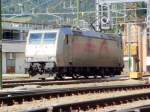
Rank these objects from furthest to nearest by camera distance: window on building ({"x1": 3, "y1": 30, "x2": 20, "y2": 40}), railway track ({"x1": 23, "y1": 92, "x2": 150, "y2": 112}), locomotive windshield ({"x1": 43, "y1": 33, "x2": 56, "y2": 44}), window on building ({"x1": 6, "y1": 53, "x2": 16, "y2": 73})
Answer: window on building ({"x1": 3, "y1": 30, "x2": 20, "y2": 40})
window on building ({"x1": 6, "y1": 53, "x2": 16, "y2": 73})
locomotive windshield ({"x1": 43, "y1": 33, "x2": 56, "y2": 44})
railway track ({"x1": 23, "y1": 92, "x2": 150, "y2": 112})

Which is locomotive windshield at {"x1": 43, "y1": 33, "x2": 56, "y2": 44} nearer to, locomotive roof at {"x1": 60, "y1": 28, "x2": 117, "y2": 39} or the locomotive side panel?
locomotive roof at {"x1": 60, "y1": 28, "x2": 117, "y2": 39}

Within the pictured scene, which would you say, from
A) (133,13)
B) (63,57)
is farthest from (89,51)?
(133,13)

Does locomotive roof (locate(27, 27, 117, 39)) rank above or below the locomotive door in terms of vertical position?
above

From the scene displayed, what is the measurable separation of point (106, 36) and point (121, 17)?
15.2 m

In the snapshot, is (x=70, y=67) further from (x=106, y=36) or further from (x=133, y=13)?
(x=133, y=13)

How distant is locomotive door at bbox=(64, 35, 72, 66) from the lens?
108 ft

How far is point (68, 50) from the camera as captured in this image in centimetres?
3309

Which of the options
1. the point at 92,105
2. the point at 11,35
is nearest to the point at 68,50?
the point at 92,105

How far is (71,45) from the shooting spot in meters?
33.5

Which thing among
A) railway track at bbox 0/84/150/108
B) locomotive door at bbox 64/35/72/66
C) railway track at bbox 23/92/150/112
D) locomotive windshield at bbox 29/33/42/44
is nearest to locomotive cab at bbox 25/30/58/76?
locomotive windshield at bbox 29/33/42/44

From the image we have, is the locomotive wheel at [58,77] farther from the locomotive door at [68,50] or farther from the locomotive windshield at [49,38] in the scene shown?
the locomotive windshield at [49,38]

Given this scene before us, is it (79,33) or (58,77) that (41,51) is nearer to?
(58,77)

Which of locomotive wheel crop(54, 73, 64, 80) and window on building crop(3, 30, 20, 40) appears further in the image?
window on building crop(3, 30, 20, 40)

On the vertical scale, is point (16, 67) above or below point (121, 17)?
below
